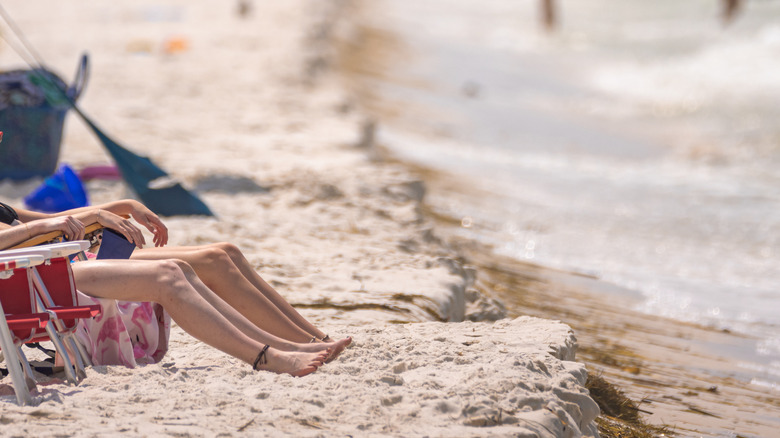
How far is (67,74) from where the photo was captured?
11023 millimetres

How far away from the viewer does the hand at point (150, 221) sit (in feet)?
10.1

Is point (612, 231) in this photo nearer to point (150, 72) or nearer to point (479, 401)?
point (479, 401)

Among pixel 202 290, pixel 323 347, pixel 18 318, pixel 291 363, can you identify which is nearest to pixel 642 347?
pixel 323 347

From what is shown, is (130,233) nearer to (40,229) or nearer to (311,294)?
(40,229)

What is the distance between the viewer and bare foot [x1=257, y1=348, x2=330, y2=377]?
277 centimetres

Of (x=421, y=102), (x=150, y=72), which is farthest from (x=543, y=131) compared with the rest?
(x=150, y=72)

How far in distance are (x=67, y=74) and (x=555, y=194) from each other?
21.2 ft

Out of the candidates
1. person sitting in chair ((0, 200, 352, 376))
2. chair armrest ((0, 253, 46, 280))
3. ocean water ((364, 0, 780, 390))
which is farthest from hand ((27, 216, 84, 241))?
ocean water ((364, 0, 780, 390))

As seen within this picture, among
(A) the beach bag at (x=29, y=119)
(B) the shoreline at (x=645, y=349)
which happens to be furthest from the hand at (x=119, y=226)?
(A) the beach bag at (x=29, y=119)

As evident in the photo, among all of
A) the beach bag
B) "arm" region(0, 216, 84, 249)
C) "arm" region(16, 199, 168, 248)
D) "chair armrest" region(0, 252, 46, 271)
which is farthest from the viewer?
the beach bag

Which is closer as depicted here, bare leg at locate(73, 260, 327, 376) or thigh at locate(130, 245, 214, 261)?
bare leg at locate(73, 260, 327, 376)

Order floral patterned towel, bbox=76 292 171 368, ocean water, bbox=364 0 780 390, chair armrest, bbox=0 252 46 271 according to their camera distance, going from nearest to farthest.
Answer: chair armrest, bbox=0 252 46 271, floral patterned towel, bbox=76 292 171 368, ocean water, bbox=364 0 780 390

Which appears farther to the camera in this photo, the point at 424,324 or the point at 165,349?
the point at 424,324

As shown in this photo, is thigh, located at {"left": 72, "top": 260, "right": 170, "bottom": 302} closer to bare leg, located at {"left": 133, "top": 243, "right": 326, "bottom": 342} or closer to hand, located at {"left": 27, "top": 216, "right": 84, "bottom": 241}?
hand, located at {"left": 27, "top": 216, "right": 84, "bottom": 241}
